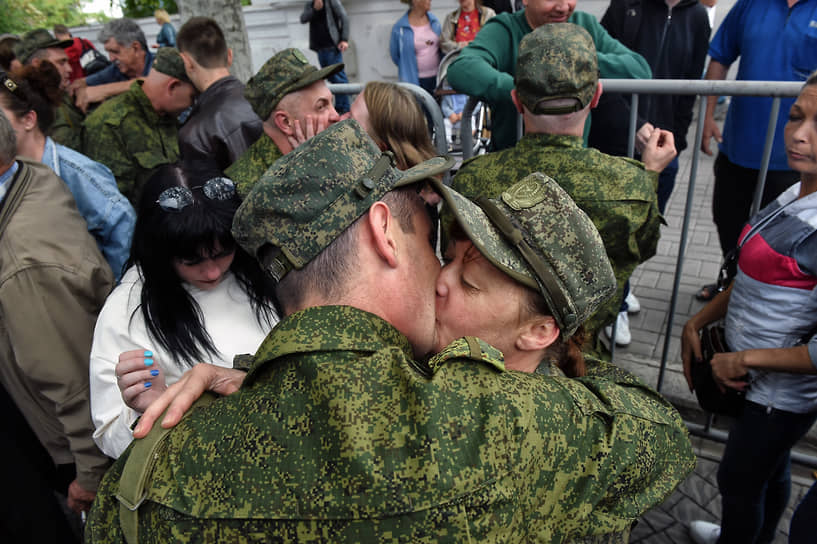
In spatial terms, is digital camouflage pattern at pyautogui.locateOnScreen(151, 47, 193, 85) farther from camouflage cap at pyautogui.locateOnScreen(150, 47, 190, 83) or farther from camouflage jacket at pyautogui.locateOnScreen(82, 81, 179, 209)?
camouflage jacket at pyautogui.locateOnScreen(82, 81, 179, 209)

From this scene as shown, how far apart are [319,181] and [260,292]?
0.95 metres

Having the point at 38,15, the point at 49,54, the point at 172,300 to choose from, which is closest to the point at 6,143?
the point at 172,300

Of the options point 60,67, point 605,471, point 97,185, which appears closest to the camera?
point 605,471

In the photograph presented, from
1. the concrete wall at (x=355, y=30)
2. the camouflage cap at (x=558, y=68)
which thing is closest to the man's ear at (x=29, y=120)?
the camouflage cap at (x=558, y=68)

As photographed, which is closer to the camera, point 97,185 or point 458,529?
point 458,529

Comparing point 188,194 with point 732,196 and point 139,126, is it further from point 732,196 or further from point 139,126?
point 732,196

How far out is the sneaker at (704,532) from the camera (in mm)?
2631

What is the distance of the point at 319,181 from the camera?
121 cm

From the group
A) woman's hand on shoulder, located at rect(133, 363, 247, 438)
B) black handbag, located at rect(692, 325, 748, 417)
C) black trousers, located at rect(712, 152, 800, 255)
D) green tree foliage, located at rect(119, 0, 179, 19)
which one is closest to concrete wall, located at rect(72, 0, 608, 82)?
green tree foliage, located at rect(119, 0, 179, 19)

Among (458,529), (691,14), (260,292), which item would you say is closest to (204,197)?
(260,292)

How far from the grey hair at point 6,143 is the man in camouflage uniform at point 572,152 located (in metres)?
1.95

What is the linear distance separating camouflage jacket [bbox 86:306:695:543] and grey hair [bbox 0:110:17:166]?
165cm

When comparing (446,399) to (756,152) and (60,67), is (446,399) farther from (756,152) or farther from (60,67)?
(60,67)

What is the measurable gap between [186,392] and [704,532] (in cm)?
268
